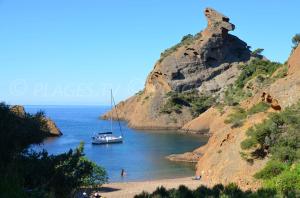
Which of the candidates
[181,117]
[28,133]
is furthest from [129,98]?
[28,133]

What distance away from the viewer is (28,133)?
1945cm

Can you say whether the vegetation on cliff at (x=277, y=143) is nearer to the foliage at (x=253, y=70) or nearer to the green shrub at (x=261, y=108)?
the green shrub at (x=261, y=108)

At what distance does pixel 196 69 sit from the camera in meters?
113

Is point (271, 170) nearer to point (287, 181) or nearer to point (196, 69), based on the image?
point (287, 181)

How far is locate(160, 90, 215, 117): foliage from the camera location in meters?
109

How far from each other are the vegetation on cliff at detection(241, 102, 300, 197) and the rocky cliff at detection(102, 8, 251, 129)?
7354 cm

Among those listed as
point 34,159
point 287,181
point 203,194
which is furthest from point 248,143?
point 34,159

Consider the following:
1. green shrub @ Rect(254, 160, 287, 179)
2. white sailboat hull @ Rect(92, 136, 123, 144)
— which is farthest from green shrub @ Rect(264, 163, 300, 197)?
white sailboat hull @ Rect(92, 136, 123, 144)

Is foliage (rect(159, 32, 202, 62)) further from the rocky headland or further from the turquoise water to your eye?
the turquoise water

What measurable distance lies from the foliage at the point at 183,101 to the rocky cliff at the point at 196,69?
72 centimetres

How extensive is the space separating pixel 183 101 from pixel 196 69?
8160mm

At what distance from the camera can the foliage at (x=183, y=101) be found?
357 feet

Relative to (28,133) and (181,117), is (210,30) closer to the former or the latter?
(181,117)

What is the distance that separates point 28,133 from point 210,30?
94566 millimetres
